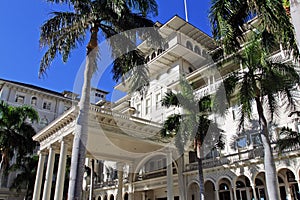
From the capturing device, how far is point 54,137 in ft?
71.4

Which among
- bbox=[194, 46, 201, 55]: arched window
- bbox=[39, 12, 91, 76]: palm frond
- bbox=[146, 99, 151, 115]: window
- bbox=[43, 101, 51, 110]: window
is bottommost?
bbox=[39, 12, 91, 76]: palm frond

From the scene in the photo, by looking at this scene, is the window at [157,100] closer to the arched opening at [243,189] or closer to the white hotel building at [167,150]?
the white hotel building at [167,150]

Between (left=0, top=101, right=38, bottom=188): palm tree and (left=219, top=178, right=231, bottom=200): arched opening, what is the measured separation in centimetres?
1798

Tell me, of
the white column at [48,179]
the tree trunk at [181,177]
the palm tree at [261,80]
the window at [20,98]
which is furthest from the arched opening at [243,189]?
the window at [20,98]

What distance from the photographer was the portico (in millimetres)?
19141

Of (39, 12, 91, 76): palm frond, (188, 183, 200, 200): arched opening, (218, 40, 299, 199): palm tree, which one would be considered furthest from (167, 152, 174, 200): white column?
(39, 12, 91, 76): palm frond

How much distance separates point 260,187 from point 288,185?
2037mm

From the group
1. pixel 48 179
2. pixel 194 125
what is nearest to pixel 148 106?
pixel 48 179

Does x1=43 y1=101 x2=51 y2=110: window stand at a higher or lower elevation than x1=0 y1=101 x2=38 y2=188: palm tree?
higher

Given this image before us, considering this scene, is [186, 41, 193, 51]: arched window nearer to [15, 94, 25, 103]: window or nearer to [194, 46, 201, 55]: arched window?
[194, 46, 201, 55]: arched window

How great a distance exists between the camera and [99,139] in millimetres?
21547

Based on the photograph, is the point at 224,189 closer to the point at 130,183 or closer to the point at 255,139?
the point at 255,139

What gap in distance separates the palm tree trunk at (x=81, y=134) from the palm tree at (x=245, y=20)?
19.7 feet

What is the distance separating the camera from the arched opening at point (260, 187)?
61.4 feet
